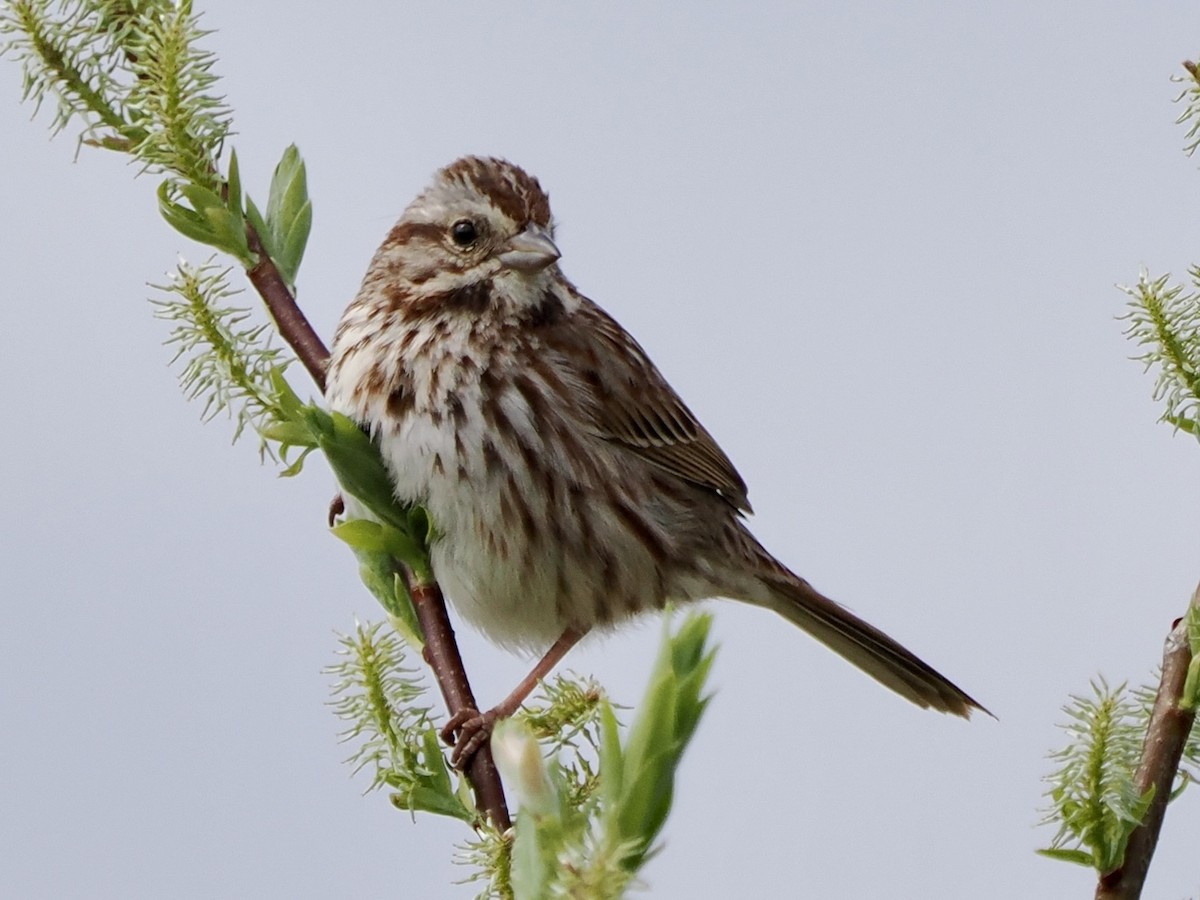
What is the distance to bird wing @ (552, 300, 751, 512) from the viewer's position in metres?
4.71

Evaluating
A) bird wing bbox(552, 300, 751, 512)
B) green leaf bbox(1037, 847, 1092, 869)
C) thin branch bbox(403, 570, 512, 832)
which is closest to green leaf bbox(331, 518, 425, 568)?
thin branch bbox(403, 570, 512, 832)

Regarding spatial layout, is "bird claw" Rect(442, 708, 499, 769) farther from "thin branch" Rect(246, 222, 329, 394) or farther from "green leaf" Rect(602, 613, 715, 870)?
"green leaf" Rect(602, 613, 715, 870)

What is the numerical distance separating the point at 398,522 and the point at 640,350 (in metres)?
3.06

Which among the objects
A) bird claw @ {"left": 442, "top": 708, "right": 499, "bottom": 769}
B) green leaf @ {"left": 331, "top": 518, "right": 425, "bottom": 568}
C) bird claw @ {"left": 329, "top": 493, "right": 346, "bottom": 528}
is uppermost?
bird claw @ {"left": 329, "top": 493, "right": 346, "bottom": 528}

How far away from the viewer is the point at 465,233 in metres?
4.34

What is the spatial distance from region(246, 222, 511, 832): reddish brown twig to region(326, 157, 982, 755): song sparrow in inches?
36.9

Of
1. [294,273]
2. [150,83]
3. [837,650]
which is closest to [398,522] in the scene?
[294,273]

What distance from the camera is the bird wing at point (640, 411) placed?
4.71 metres

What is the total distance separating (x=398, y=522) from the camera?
226 centimetres

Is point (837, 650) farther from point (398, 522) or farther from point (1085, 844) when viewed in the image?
point (1085, 844)

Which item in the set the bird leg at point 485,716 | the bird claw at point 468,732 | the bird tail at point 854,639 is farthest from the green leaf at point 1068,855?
the bird tail at point 854,639

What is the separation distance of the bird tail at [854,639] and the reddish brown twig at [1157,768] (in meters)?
3.67

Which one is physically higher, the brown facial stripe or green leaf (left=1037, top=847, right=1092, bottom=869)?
the brown facial stripe

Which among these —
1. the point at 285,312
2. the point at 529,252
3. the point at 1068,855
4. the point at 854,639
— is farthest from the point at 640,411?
the point at 1068,855
